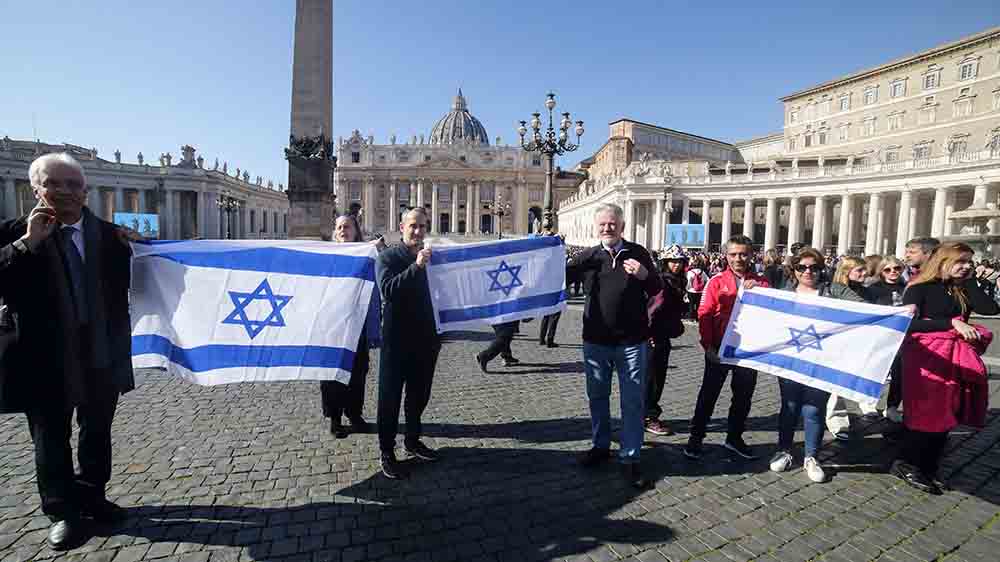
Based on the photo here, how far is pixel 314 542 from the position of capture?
2.89 m

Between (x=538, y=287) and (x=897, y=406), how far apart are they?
165 inches

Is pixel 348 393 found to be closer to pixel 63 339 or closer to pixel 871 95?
pixel 63 339

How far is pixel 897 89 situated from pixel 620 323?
58.6 m

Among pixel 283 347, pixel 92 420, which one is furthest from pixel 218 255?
pixel 92 420

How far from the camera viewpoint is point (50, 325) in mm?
2719

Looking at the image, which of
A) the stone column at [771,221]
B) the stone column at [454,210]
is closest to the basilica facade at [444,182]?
the stone column at [454,210]

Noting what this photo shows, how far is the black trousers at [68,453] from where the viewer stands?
9.03ft

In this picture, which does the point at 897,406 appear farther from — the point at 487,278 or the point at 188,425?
the point at 188,425

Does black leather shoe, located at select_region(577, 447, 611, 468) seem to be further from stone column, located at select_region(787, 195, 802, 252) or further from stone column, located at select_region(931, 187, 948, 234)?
stone column, located at select_region(787, 195, 802, 252)

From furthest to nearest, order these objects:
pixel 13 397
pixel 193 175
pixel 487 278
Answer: pixel 193 175
pixel 487 278
pixel 13 397

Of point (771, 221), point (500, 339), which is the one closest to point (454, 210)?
point (771, 221)

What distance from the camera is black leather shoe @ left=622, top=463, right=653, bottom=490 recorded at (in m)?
3.63

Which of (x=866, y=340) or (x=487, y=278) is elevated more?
(x=487, y=278)

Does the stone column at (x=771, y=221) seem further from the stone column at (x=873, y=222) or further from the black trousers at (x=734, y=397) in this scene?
the black trousers at (x=734, y=397)
